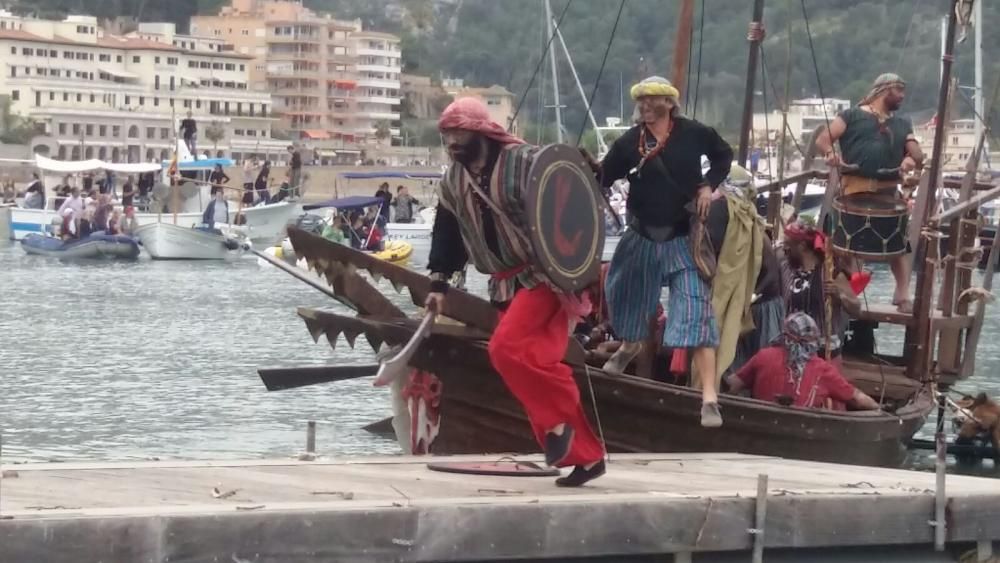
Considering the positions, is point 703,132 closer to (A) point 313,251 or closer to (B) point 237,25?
(A) point 313,251

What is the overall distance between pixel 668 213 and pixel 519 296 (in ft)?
6.39

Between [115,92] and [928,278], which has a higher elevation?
[928,278]

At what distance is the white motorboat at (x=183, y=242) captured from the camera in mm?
44125

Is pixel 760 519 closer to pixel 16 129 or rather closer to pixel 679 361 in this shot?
pixel 679 361

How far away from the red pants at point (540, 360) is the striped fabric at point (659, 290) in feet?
6.02

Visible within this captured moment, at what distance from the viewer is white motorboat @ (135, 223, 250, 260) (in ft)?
145

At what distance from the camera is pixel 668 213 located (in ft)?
32.3

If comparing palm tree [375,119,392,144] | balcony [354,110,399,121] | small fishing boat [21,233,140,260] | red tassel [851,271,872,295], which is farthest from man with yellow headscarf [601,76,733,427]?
balcony [354,110,399,121]

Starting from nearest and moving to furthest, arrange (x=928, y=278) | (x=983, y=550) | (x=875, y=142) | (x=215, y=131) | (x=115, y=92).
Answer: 1. (x=983, y=550)
2. (x=928, y=278)
3. (x=875, y=142)
4. (x=215, y=131)
5. (x=115, y=92)

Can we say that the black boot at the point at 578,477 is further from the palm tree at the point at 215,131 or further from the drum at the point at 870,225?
the palm tree at the point at 215,131

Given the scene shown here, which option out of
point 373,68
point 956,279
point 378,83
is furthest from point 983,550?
point 373,68

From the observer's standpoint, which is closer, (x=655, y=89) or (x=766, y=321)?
(x=655, y=89)

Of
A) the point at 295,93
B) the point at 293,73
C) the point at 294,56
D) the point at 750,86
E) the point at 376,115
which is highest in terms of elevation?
the point at 750,86

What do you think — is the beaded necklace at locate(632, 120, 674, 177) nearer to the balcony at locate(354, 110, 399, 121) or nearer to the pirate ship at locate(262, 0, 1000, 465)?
the pirate ship at locate(262, 0, 1000, 465)
